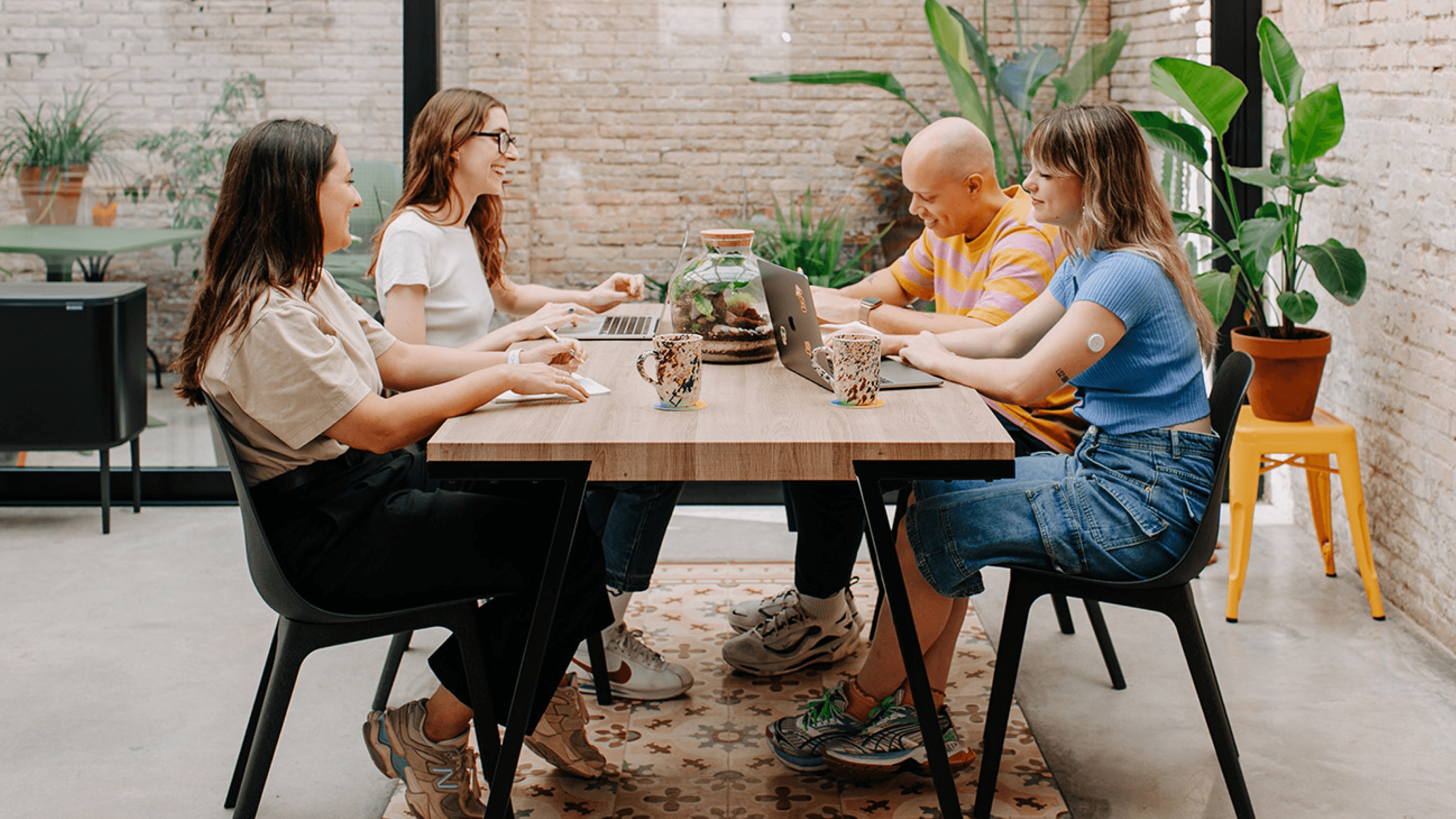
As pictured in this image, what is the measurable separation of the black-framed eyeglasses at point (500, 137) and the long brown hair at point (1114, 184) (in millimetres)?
1261

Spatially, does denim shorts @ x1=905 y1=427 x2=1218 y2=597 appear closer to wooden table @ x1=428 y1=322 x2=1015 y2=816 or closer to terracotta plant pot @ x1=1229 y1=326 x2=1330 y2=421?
wooden table @ x1=428 y1=322 x2=1015 y2=816

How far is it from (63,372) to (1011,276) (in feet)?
9.71

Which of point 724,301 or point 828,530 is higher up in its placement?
point 724,301

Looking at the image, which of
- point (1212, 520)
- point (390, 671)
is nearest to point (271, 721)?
point (390, 671)

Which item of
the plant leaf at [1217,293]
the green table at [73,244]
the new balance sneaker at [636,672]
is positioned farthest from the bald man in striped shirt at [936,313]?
the green table at [73,244]

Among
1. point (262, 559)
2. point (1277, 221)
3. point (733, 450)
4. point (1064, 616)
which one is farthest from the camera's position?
point (1277, 221)

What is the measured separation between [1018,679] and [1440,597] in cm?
110

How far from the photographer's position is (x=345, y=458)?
7.07ft

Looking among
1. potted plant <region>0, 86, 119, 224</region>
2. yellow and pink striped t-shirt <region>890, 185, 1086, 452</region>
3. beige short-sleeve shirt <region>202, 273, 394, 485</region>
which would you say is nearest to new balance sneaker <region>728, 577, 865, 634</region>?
yellow and pink striped t-shirt <region>890, 185, 1086, 452</region>

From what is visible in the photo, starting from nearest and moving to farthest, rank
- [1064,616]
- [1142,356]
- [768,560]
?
[1142,356] → [1064,616] → [768,560]

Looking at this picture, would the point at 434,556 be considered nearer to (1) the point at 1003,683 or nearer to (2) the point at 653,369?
(2) the point at 653,369

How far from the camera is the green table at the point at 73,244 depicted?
4.29 m

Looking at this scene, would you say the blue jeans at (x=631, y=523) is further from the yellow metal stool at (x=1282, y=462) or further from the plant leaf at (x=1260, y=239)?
the plant leaf at (x=1260, y=239)

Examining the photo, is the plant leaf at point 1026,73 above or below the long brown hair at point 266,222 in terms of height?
above
